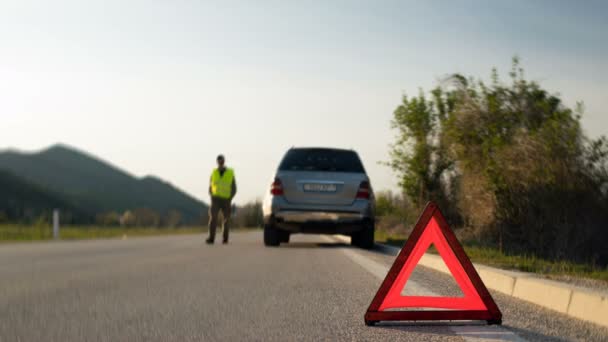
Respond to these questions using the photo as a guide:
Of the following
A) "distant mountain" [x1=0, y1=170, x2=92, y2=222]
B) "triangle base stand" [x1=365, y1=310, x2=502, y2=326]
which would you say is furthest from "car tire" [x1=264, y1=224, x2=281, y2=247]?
"distant mountain" [x1=0, y1=170, x2=92, y2=222]

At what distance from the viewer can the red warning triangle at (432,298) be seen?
5500mm

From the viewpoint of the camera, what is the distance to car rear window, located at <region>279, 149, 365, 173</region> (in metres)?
14.8

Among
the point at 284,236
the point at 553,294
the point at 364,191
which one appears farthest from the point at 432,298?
the point at 284,236

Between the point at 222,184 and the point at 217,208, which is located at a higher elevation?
the point at 222,184

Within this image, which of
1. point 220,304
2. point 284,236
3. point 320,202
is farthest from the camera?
point 284,236

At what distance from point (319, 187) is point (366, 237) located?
153 centimetres

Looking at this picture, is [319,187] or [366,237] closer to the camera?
[319,187]

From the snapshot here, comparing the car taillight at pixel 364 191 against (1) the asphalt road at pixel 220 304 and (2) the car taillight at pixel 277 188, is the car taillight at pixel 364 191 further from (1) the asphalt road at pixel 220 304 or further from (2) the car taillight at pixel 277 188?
(1) the asphalt road at pixel 220 304

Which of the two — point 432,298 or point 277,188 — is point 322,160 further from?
point 432,298

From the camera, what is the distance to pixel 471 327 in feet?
18.0

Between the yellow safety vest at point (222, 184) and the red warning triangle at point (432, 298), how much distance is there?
11.5 metres

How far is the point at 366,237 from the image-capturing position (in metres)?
14.7

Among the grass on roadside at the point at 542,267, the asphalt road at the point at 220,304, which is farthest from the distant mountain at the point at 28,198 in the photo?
the grass on roadside at the point at 542,267

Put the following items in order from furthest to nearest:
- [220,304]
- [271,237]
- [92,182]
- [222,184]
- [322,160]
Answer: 1. [92,182]
2. [222,184]
3. [271,237]
4. [322,160]
5. [220,304]
